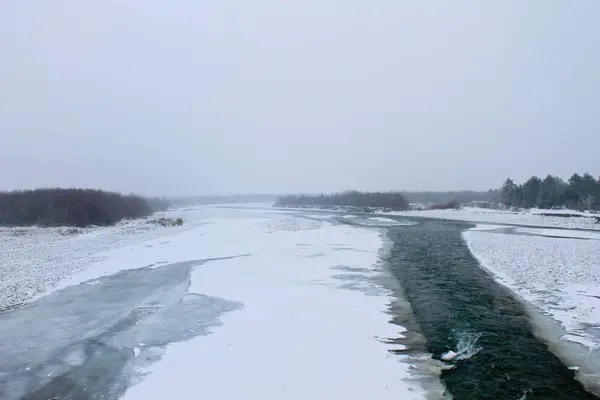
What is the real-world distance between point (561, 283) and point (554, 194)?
7933cm

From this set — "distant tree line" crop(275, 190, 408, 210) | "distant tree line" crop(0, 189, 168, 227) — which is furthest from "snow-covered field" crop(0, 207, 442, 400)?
"distant tree line" crop(275, 190, 408, 210)

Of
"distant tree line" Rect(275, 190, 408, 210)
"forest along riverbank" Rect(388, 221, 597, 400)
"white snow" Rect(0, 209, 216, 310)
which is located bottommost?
"white snow" Rect(0, 209, 216, 310)

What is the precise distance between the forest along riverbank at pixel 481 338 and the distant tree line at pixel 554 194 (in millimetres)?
71958

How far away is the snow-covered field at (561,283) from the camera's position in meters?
10.2

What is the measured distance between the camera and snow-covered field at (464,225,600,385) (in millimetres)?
10180

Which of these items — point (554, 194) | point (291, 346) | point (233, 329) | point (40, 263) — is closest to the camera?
point (291, 346)

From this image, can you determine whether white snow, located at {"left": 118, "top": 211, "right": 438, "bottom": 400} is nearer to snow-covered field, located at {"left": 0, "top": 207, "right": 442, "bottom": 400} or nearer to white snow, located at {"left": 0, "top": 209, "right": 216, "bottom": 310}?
snow-covered field, located at {"left": 0, "top": 207, "right": 442, "bottom": 400}

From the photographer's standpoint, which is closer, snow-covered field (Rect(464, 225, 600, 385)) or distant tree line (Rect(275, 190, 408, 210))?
snow-covered field (Rect(464, 225, 600, 385))

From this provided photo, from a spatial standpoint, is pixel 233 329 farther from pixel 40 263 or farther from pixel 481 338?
pixel 40 263

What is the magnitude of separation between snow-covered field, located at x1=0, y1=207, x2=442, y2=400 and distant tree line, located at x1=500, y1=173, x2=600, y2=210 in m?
73.1

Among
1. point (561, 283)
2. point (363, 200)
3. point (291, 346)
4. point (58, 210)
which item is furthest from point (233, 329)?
point (363, 200)

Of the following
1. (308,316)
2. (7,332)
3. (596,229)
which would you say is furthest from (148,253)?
(596,229)

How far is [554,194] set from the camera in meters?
83.7

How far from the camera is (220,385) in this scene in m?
7.96
